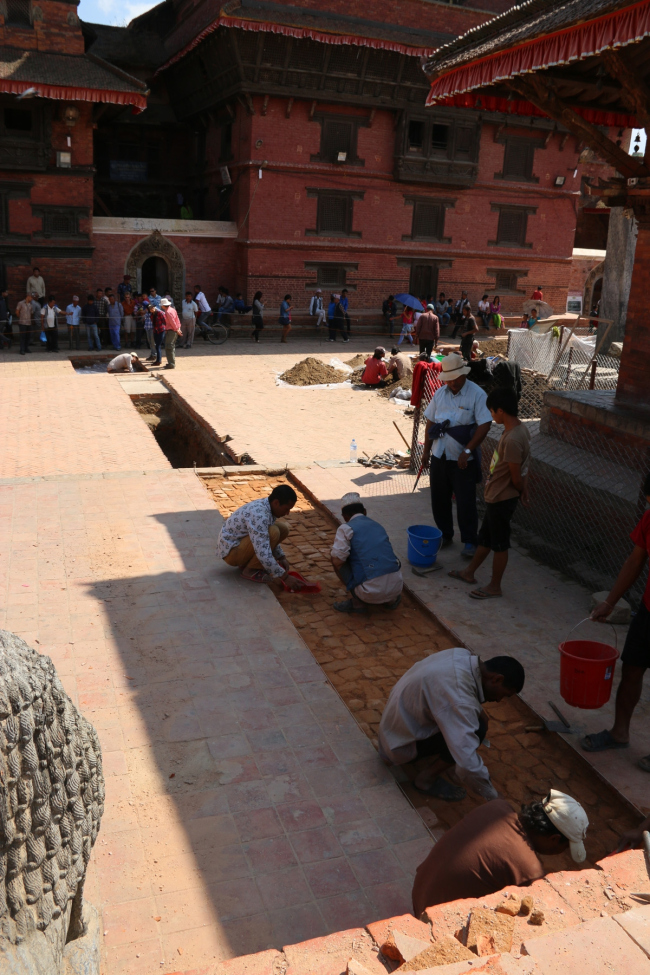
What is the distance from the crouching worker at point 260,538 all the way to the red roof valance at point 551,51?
4595mm

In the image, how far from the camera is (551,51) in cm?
732

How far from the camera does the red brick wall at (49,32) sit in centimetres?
2112

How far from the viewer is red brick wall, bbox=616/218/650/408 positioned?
8031mm

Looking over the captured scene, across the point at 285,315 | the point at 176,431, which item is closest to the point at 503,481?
the point at 176,431

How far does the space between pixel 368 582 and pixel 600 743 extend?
2198 mm

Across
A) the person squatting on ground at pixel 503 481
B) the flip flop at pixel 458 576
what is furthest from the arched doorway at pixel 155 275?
the person squatting on ground at pixel 503 481

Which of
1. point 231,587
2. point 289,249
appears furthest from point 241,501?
point 289,249

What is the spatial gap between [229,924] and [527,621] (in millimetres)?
3670

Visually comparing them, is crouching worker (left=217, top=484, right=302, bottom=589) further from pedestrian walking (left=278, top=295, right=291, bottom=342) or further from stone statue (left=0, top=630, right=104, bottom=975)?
pedestrian walking (left=278, top=295, right=291, bottom=342)

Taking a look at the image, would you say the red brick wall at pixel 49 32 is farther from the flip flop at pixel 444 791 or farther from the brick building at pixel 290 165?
the flip flop at pixel 444 791

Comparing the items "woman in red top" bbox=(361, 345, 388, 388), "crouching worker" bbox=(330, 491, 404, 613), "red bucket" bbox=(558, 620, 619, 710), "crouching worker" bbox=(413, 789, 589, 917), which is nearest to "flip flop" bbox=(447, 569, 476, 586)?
"crouching worker" bbox=(330, 491, 404, 613)

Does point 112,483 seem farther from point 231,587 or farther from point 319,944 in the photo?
point 319,944

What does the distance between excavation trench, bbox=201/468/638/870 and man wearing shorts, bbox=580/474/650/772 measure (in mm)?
254

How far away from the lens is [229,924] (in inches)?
140
